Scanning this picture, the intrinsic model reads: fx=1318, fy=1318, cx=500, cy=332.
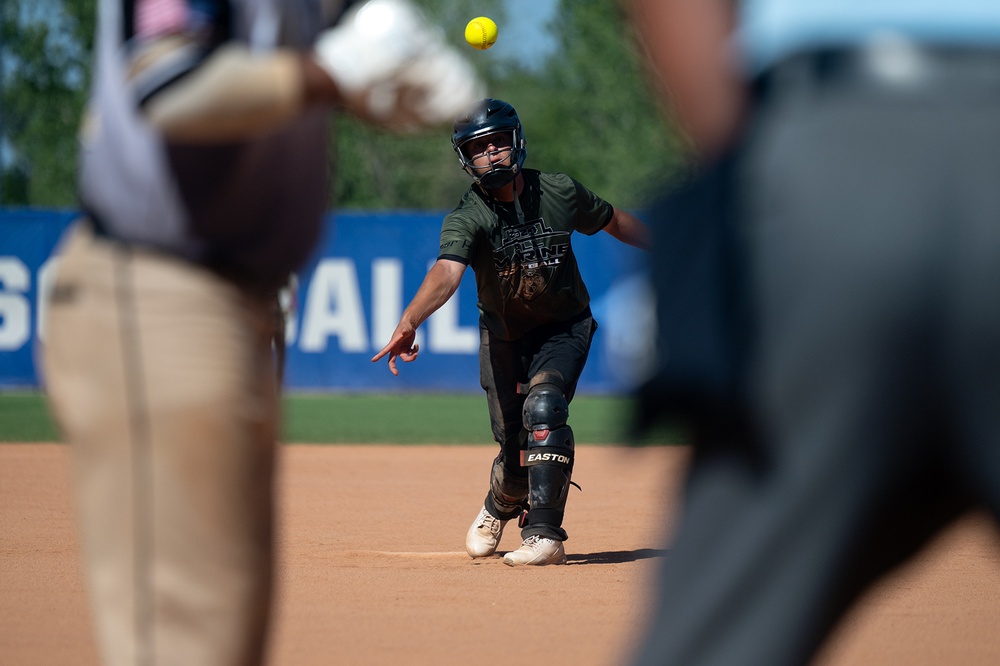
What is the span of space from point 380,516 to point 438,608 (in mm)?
3067

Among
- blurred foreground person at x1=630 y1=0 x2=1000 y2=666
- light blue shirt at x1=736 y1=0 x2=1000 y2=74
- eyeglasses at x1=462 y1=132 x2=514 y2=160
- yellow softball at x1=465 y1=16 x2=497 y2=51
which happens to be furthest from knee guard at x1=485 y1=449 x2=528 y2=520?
light blue shirt at x1=736 y1=0 x2=1000 y2=74

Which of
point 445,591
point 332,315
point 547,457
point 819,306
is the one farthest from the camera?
point 332,315

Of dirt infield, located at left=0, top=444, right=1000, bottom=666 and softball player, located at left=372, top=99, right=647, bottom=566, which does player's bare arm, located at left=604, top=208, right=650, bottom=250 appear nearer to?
softball player, located at left=372, top=99, right=647, bottom=566

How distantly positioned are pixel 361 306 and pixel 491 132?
12042 mm

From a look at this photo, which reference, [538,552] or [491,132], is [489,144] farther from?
[538,552]

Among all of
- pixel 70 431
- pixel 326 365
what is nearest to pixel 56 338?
pixel 70 431

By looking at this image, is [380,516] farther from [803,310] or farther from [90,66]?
[90,66]

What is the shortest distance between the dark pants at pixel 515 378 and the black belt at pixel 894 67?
5135 mm

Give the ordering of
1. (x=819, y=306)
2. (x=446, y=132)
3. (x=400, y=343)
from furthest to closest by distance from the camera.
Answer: (x=446, y=132), (x=400, y=343), (x=819, y=306)

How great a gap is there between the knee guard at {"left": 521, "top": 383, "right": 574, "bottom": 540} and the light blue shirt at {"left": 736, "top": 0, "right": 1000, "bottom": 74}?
4.83 m

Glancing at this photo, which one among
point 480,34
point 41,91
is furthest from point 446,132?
point 480,34

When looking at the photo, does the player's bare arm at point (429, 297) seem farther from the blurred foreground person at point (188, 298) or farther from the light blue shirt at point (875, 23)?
the light blue shirt at point (875, 23)

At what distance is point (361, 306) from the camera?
18453 mm

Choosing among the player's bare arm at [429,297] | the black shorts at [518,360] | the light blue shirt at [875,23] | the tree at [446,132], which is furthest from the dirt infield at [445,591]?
the tree at [446,132]
